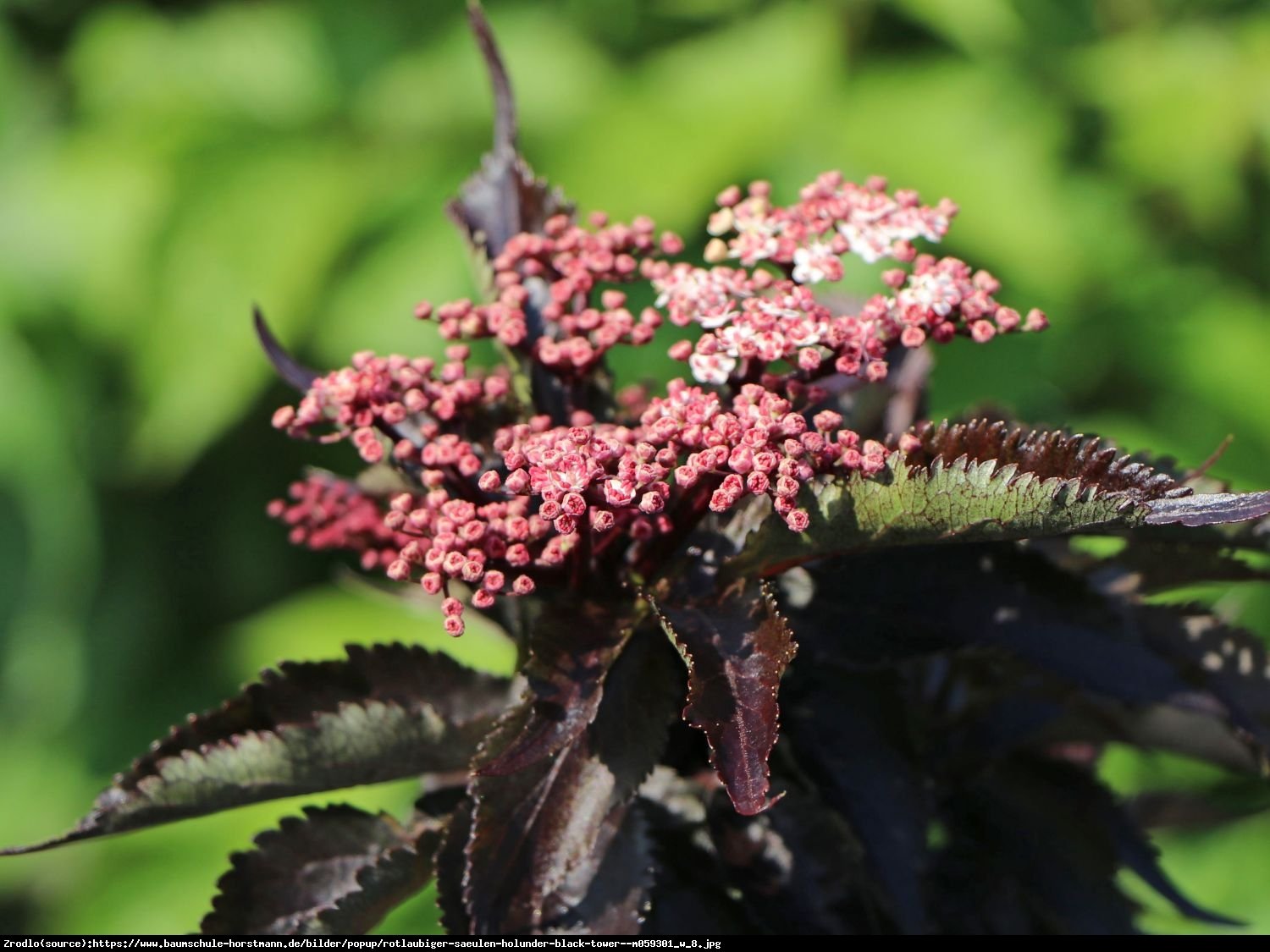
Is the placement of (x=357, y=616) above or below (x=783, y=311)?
above

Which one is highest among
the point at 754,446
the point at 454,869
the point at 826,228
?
the point at 826,228

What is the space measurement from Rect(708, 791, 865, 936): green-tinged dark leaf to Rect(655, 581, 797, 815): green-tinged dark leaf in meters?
0.13

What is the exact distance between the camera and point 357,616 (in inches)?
75.8

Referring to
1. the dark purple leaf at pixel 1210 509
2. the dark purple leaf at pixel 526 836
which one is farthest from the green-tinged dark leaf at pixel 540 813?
the dark purple leaf at pixel 1210 509

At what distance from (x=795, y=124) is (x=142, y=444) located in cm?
107

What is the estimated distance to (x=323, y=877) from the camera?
62 centimetres

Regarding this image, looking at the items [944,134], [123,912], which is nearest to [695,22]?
[944,134]

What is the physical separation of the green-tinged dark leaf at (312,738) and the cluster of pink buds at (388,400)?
105 millimetres

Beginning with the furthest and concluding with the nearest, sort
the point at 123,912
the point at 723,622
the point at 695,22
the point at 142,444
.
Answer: the point at 695,22 → the point at 142,444 → the point at 123,912 → the point at 723,622

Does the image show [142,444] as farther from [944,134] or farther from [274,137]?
[944,134]

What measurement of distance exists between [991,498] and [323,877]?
36cm

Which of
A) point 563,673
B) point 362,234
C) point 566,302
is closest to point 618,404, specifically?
point 566,302

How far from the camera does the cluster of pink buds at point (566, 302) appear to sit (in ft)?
1.94

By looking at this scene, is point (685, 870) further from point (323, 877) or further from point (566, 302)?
point (566, 302)
